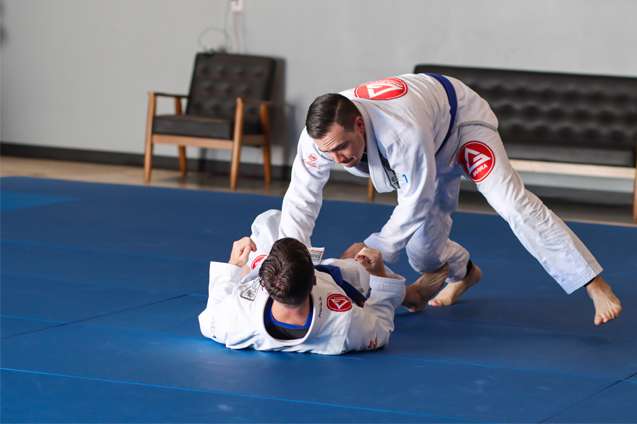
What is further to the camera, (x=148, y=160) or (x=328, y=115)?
(x=148, y=160)

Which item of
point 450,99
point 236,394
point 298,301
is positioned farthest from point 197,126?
point 236,394

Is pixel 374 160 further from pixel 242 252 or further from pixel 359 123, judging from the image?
pixel 242 252

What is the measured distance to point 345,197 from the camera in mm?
7559

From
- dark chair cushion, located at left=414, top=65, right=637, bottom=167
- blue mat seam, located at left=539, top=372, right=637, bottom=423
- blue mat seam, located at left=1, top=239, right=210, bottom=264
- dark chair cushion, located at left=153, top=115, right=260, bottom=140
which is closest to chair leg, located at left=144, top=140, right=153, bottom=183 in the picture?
dark chair cushion, located at left=153, top=115, right=260, bottom=140

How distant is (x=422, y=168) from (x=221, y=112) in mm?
5498

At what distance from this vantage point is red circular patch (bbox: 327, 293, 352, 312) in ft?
9.37

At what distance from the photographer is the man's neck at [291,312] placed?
278 cm

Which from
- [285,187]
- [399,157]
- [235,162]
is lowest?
[285,187]

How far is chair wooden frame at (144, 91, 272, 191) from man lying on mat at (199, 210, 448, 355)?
445cm

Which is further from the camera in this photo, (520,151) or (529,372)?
(520,151)

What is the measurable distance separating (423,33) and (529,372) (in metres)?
5.50

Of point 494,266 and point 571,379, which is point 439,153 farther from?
point 494,266

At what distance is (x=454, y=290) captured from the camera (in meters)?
3.79

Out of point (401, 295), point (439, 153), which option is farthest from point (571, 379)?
point (439, 153)
